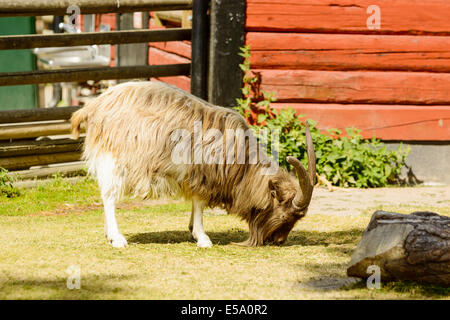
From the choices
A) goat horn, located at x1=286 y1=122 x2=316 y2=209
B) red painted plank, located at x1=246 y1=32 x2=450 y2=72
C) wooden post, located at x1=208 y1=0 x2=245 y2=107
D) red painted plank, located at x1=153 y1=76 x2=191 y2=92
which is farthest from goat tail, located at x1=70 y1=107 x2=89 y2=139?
red painted plank, located at x1=153 y1=76 x2=191 y2=92

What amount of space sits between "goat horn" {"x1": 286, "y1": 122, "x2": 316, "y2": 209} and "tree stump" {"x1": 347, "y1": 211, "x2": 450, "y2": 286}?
107 centimetres

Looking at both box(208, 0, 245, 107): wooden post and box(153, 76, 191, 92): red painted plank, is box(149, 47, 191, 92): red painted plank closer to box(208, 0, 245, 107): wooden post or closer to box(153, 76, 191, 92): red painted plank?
box(153, 76, 191, 92): red painted plank

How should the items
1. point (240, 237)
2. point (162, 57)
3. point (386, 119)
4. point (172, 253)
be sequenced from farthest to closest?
point (162, 57), point (386, 119), point (240, 237), point (172, 253)

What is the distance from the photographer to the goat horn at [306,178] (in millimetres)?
6328

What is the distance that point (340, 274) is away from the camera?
5.82 metres

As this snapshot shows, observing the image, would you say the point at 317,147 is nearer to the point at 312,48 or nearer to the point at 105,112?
the point at 312,48

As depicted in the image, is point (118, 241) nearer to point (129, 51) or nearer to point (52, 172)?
point (52, 172)

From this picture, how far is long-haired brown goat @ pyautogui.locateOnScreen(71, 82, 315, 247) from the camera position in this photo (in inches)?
253

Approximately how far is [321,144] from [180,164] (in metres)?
3.72

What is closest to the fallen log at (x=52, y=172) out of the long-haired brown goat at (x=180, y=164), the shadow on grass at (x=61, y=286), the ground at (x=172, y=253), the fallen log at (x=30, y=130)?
the ground at (x=172, y=253)

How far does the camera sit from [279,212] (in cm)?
668

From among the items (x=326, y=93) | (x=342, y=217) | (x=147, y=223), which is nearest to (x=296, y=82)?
(x=326, y=93)

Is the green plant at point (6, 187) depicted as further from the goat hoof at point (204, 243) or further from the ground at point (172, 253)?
the goat hoof at point (204, 243)

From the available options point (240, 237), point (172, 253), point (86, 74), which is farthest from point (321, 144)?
point (172, 253)
